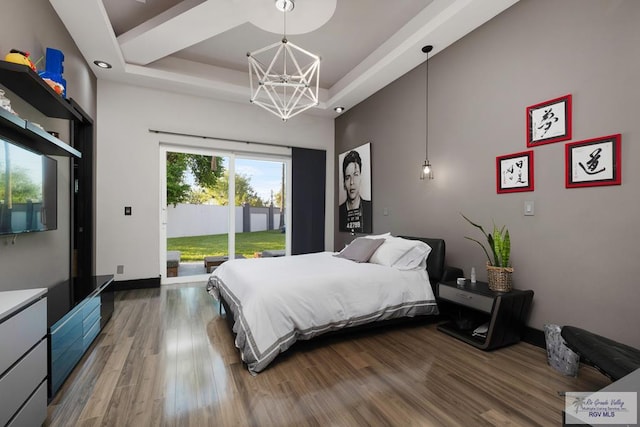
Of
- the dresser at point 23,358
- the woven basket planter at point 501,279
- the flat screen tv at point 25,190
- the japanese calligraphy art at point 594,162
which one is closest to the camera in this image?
the dresser at point 23,358

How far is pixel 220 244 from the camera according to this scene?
16.5 feet

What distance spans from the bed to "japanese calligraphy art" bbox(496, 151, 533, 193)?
0.86 metres

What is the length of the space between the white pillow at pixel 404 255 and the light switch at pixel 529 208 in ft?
3.08

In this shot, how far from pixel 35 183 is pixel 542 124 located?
3.92 m

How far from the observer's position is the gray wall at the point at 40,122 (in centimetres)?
195

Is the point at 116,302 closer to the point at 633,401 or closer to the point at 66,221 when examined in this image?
the point at 66,221

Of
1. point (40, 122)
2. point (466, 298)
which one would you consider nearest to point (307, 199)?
point (466, 298)

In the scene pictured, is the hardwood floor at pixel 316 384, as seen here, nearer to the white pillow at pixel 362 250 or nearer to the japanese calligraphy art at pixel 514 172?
the white pillow at pixel 362 250

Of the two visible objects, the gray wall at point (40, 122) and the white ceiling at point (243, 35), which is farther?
the white ceiling at point (243, 35)

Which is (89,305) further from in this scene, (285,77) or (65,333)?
(285,77)

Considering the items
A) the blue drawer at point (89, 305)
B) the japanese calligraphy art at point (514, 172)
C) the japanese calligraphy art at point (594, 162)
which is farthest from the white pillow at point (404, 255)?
the blue drawer at point (89, 305)

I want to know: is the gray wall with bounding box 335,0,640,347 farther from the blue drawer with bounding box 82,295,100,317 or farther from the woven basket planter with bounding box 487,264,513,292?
the blue drawer with bounding box 82,295,100,317

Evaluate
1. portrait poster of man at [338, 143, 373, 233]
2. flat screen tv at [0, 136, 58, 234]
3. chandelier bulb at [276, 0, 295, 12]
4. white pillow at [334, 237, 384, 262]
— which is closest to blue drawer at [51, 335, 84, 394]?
flat screen tv at [0, 136, 58, 234]

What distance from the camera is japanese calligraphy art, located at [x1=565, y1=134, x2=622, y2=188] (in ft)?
6.77
